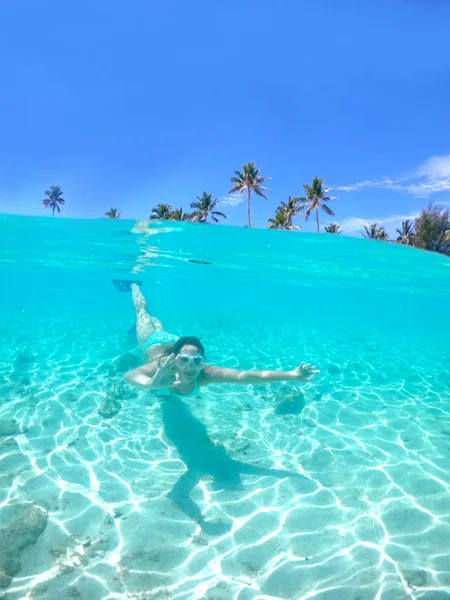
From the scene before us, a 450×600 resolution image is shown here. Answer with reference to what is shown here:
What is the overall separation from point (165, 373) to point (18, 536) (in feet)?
9.57

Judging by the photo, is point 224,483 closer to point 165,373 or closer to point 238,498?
point 238,498

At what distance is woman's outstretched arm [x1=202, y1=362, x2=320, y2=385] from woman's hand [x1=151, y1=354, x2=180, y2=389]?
2.93 feet

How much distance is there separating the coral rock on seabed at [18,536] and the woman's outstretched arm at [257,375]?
3.23 m

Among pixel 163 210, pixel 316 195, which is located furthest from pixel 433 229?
pixel 163 210

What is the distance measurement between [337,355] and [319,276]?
14.2 meters

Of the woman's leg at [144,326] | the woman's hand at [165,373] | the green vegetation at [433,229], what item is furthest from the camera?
the green vegetation at [433,229]

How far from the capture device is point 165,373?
543 centimetres

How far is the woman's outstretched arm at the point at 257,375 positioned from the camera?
5102 mm

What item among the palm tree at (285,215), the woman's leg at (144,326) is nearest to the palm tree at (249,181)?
the palm tree at (285,215)

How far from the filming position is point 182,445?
7.18 m

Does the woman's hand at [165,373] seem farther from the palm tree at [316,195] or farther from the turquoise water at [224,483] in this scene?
the palm tree at [316,195]

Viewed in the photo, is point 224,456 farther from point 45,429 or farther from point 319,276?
point 319,276

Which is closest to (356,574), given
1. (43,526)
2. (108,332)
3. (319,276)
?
(43,526)

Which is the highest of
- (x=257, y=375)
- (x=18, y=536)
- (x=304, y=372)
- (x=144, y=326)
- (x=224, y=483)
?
(x=304, y=372)
